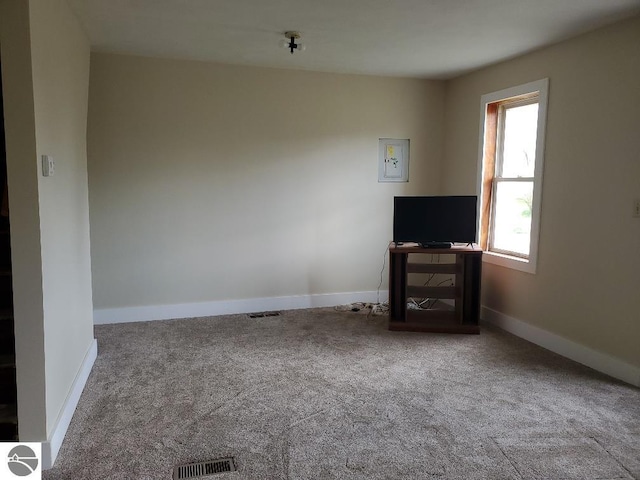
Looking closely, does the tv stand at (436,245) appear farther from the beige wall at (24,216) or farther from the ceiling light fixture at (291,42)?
the beige wall at (24,216)

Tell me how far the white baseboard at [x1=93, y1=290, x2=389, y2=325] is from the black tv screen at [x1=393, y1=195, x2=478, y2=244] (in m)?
1.08

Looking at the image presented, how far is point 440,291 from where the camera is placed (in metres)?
4.32

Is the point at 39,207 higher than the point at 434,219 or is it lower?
higher

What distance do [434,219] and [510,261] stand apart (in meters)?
0.75

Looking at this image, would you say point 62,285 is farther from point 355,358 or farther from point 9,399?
point 355,358

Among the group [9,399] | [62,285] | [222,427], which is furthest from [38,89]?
[222,427]

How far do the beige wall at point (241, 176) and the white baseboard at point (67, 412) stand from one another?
1.13 metres

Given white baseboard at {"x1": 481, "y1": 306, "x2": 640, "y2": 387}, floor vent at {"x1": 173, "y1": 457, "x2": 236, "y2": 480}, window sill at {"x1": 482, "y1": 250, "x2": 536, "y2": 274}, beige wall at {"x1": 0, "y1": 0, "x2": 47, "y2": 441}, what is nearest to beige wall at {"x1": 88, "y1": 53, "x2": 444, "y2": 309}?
window sill at {"x1": 482, "y1": 250, "x2": 536, "y2": 274}

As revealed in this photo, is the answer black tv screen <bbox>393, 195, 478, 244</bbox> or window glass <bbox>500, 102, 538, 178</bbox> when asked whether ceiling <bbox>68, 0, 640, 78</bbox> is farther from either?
black tv screen <bbox>393, 195, 478, 244</bbox>

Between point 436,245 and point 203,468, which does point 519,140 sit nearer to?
point 436,245

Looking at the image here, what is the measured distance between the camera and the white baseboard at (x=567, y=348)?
3135 millimetres

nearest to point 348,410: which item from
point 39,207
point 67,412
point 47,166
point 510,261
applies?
point 67,412

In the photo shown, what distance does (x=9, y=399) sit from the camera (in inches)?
95.2

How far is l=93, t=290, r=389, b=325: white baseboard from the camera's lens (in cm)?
435
